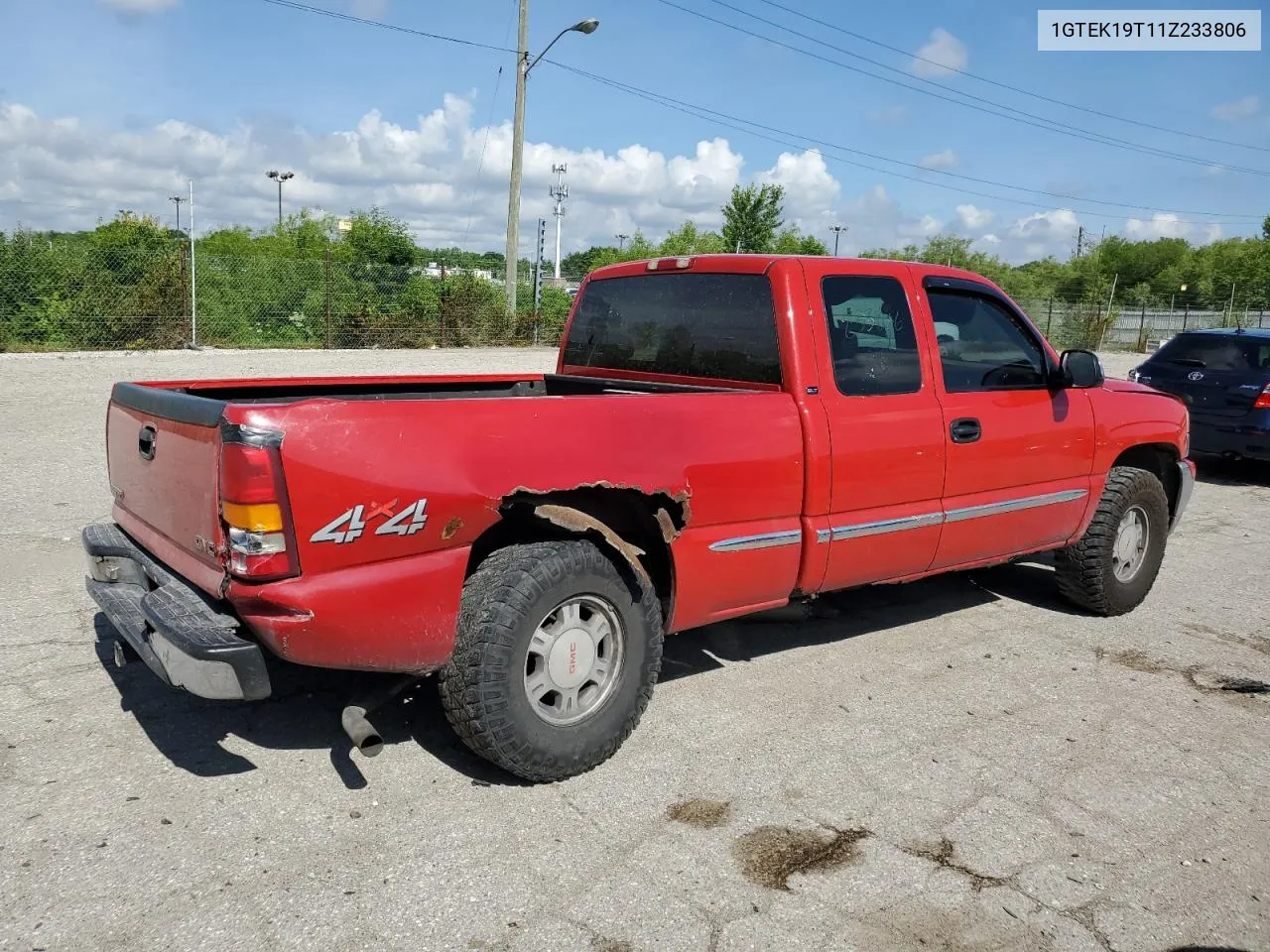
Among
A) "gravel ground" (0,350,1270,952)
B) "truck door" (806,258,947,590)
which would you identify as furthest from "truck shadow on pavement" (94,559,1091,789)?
"truck door" (806,258,947,590)

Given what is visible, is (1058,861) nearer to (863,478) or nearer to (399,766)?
(863,478)

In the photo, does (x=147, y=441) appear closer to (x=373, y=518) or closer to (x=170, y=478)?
(x=170, y=478)

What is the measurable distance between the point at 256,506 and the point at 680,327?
2442mm

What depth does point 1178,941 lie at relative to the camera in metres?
2.76

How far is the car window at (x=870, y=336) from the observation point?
4.34 m

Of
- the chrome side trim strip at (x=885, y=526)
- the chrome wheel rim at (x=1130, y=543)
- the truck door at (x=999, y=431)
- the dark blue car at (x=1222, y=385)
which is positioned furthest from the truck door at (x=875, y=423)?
the dark blue car at (x=1222, y=385)

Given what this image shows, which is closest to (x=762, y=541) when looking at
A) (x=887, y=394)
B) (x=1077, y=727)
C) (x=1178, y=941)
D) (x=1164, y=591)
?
(x=887, y=394)

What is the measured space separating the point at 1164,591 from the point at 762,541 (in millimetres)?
3826

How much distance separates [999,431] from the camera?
15.9 ft

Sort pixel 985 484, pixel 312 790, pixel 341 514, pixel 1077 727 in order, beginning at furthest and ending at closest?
pixel 985 484
pixel 1077 727
pixel 312 790
pixel 341 514

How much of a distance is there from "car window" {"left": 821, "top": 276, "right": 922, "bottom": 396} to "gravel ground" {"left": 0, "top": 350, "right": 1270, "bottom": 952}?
138 cm

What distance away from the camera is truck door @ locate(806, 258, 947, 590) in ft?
14.0

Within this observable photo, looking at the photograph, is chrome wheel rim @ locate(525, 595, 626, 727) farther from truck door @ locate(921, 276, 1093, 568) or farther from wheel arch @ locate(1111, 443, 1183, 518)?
wheel arch @ locate(1111, 443, 1183, 518)

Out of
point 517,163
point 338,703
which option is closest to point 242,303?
point 517,163
